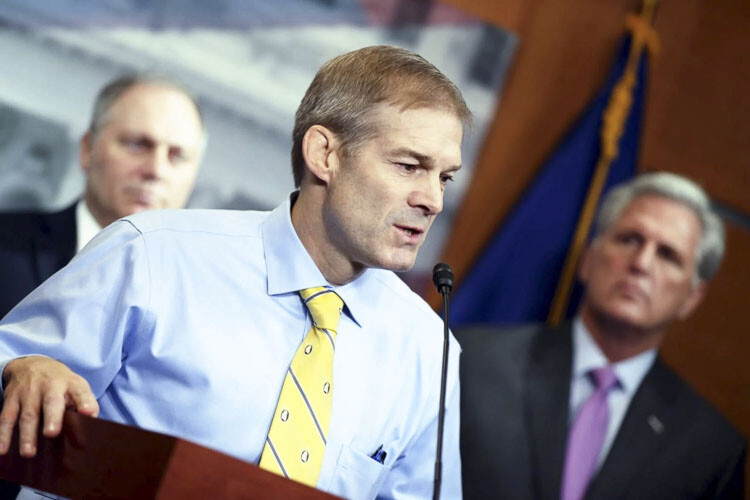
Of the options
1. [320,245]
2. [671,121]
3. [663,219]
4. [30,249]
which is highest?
[671,121]

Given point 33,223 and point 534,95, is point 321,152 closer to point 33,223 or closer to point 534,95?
point 33,223

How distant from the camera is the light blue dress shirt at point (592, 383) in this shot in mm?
3328

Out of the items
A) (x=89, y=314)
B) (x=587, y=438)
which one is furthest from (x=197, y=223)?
(x=587, y=438)

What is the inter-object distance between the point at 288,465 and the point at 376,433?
0.80 ft

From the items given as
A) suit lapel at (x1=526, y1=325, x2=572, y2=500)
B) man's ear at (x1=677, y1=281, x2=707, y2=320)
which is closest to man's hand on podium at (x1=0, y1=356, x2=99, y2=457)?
suit lapel at (x1=526, y1=325, x2=572, y2=500)

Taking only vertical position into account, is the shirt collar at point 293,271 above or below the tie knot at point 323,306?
above

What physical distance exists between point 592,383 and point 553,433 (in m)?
0.30

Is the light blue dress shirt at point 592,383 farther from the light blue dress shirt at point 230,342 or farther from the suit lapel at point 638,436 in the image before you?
the light blue dress shirt at point 230,342

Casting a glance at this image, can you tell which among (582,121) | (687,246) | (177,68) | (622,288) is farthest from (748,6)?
(177,68)

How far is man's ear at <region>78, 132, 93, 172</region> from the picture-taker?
3217 mm

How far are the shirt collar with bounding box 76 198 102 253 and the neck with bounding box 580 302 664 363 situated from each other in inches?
66.7

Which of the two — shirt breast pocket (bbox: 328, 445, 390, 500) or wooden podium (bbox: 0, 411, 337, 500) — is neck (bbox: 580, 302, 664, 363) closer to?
shirt breast pocket (bbox: 328, 445, 390, 500)

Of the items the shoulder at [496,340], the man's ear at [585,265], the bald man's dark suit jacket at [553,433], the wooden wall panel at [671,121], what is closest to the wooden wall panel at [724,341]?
the wooden wall panel at [671,121]

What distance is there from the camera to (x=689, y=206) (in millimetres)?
3703
